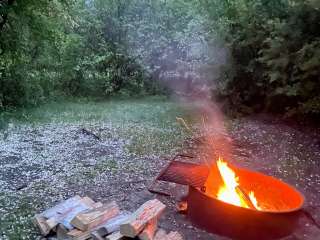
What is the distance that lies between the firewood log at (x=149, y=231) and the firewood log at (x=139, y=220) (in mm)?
29

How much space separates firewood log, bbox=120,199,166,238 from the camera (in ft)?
10.8

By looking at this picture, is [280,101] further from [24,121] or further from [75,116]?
[24,121]

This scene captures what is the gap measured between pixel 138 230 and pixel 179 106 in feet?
25.9

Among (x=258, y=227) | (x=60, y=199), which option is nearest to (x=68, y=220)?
(x=60, y=199)

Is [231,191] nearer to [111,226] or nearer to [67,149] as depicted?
[111,226]

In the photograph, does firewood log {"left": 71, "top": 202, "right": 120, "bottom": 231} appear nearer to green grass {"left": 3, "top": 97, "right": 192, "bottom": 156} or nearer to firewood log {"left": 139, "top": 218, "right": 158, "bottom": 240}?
firewood log {"left": 139, "top": 218, "right": 158, "bottom": 240}

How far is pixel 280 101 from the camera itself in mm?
8516

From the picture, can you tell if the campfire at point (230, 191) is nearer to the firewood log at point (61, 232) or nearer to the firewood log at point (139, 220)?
the firewood log at point (139, 220)

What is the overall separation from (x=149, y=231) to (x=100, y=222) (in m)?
0.52

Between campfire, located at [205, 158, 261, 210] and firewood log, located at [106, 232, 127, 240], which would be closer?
firewood log, located at [106, 232, 127, 240]

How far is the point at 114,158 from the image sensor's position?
244 inches

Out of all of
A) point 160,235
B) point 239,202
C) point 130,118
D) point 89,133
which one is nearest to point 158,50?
point 130,118

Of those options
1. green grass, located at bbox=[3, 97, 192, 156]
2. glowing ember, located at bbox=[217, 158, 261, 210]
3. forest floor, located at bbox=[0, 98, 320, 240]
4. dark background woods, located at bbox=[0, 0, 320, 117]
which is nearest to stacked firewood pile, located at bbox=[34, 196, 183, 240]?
forest floor, located at bbox=[0, 98, 320, 240]

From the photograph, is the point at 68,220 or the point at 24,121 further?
the point at 24,121
